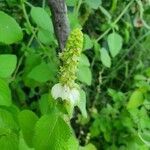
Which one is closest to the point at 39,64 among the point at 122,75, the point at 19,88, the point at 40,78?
the point at 40,78

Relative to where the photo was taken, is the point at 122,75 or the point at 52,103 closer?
the point at 52,103

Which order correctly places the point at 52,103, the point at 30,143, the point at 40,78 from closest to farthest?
the point at 52,103 < the point at 30,143 < the point at 40,78

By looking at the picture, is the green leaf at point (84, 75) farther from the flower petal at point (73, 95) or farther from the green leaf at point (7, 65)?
the flower petal at point (73, 95)

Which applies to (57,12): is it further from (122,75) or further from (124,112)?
(122,75)

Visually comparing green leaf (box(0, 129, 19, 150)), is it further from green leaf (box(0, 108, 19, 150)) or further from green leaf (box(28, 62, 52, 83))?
green leaf (box(28, 62, 52, 83))

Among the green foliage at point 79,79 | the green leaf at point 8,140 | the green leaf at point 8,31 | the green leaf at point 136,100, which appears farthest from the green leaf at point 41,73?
the green leaf at point 136,100

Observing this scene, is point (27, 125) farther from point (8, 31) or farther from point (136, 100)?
point (136, 100)

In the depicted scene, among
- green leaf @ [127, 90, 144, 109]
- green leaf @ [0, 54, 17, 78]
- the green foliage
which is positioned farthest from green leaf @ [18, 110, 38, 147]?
green leaf @ [127, 90, 144, 109]
